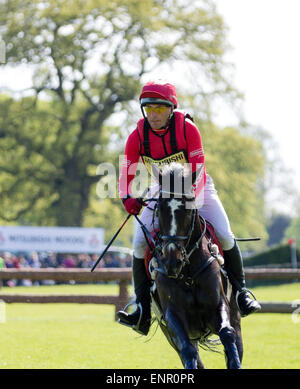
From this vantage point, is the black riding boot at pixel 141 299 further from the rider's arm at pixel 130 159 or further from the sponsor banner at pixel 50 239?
the sponsor banner at pixel 50 239

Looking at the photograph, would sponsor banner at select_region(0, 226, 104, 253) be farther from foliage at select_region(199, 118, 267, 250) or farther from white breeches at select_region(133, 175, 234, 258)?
white breeches at select_region(133, 175, 234, 258)

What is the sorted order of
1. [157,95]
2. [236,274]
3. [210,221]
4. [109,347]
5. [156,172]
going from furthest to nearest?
[109,347]
[236,274]
[210,221]
[157,95]
[156,172]

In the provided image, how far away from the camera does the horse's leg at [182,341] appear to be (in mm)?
5617

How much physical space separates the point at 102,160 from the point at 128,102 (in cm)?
386

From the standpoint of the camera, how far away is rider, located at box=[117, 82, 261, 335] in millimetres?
6297

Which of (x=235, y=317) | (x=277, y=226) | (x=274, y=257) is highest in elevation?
(x=235, y=317)

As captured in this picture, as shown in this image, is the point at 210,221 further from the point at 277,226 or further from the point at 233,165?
the point at 277,226

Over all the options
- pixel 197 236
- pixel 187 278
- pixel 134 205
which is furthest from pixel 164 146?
pixel 187 278

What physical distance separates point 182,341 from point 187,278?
613mm

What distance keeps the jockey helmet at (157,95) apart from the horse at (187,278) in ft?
2.31

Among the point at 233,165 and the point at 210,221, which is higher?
the point at 210,221

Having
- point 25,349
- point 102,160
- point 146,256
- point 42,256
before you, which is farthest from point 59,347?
point 102,160

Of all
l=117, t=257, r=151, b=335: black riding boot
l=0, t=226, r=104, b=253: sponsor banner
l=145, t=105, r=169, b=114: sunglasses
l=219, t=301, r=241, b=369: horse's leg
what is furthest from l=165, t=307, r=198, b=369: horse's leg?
l=0, t=226, r=104, b=253: sponsor banner

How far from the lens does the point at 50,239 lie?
29156 mm
